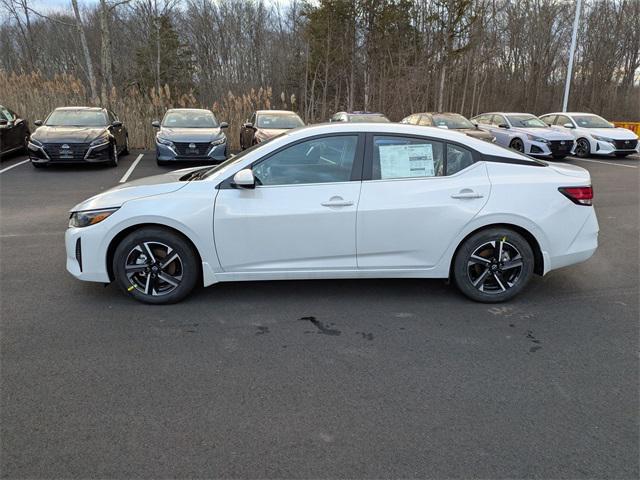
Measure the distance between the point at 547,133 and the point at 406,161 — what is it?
13.0 m

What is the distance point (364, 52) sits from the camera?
2880cm

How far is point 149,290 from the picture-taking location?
424 centimetres

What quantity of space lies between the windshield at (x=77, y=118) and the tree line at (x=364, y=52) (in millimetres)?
7434

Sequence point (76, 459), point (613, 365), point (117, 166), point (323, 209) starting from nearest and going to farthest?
point (76, 459), point (613, 365), point (323, 209), point (117, 166)

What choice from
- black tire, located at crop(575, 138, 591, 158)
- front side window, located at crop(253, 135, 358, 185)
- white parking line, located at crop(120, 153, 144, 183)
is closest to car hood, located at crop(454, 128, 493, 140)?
black tire, located at crop(575, 138, 591, 158)

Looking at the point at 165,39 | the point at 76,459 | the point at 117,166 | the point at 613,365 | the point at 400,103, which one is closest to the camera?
the point at 76,459

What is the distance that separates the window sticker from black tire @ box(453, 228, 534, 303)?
28.8 inches

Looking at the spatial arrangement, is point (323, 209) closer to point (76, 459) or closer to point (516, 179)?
point (516, 179)

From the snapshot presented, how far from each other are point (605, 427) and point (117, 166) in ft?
41.9

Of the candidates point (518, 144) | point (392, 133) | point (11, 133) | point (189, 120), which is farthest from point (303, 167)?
point (518, 144)

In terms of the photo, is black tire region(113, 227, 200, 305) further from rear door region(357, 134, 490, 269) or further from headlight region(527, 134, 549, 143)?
headlight region(527, 134, 549, 143)

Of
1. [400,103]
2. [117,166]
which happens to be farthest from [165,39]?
[117,166]

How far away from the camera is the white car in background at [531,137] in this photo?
15164mm

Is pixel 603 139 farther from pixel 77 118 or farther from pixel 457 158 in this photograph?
pixel 77 118
